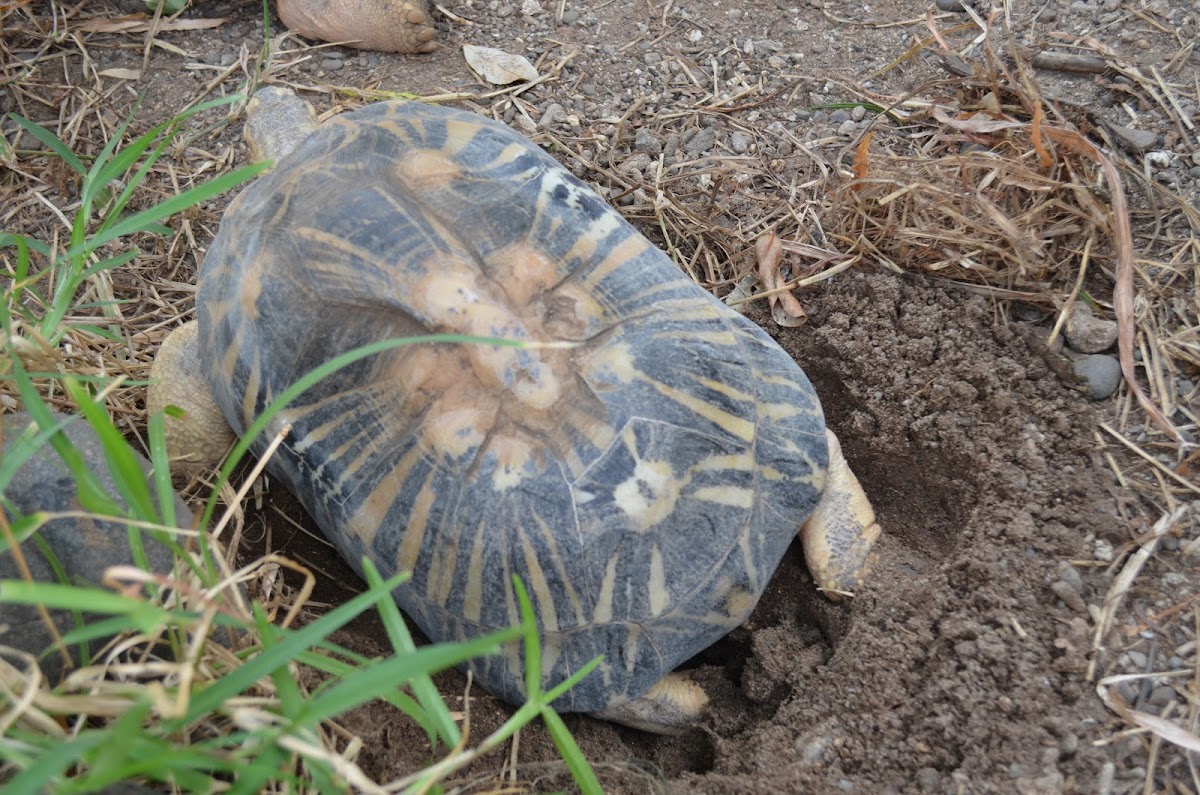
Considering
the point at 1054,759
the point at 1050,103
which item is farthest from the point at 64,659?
the point at 1050,103

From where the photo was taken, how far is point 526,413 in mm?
1559

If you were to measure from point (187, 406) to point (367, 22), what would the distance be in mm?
1346

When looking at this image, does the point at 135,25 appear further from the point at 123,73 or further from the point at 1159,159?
the point at 1159,159

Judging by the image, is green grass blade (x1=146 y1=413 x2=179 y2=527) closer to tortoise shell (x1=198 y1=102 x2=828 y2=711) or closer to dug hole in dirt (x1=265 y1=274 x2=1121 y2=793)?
tortoise shell (x1=198 y1=102 x2=828 y2=711)

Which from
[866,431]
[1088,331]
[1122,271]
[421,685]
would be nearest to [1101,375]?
[1088,331]

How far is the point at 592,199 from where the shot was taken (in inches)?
72.1

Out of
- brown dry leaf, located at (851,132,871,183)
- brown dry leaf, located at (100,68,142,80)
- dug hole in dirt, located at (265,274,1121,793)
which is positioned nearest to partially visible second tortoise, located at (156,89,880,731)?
dug hole in dirt, located at (265,274,1121,793)

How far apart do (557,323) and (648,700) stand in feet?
2.46

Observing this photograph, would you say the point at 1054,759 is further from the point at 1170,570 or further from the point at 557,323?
the point at 557,323

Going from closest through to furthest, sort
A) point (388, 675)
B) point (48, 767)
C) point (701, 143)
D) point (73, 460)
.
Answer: point (48, 767) < point (388, 675) < point (73, 460) < point (701, 143)

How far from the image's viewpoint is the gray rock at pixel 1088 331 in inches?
78.0

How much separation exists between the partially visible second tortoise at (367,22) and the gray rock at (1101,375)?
79.7 inches

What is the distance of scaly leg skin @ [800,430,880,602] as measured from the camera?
6.01ft

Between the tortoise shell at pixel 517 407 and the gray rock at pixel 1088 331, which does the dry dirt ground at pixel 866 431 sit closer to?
the gray rock at pixel 1088 331
